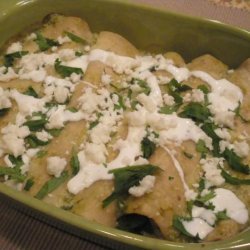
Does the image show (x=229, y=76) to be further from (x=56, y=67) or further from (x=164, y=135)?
(x=56, y=67)

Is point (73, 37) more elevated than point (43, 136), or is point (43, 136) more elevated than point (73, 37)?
point (73, 37)

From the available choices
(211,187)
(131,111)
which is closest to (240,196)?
(211,187)

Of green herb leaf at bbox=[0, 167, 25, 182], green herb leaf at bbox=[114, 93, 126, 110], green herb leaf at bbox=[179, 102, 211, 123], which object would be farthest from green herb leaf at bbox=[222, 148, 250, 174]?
green herb leaf at bbox=[0, 167, 25, 182]

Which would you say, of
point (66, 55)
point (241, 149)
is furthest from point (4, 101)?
point (241, 149)

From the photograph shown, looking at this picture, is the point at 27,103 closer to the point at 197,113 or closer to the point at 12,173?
the point at 12,173

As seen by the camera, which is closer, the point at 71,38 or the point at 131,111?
the point at 131,111

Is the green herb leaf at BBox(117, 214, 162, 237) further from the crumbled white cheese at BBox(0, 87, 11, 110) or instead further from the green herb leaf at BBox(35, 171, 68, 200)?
the crumbled white cheese at BBox(0, 87, 11, 110)
